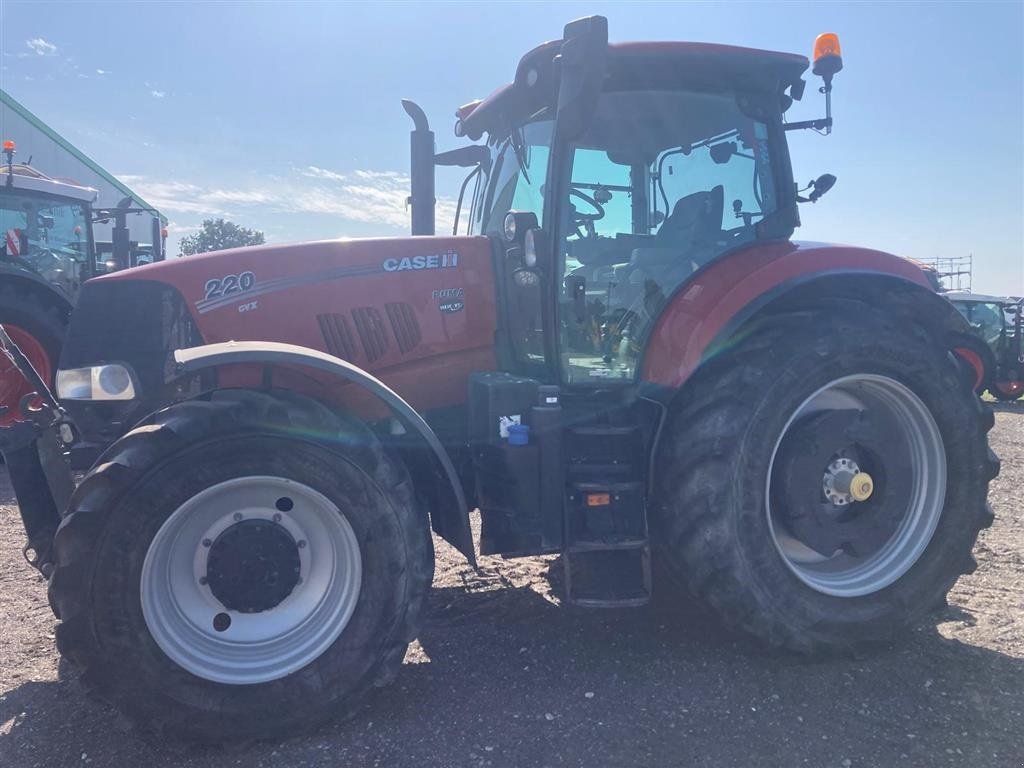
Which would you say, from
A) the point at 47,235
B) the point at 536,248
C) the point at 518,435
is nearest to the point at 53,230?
the point at 47,235

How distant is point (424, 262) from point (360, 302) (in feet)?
1.16

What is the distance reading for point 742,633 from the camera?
10.3ft

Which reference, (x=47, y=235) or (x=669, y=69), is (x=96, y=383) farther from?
(x=47, y=235)

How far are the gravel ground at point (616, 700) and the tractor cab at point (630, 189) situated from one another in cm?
121

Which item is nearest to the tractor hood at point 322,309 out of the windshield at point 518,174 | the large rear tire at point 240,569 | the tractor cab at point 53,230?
the windshield at point 518,174

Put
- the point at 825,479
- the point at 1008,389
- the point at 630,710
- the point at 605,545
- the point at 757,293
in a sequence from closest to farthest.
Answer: the point at 630,710 < the point at 605,545 < the point at 757,293 < the point at 825,479 < the point at 1008,389

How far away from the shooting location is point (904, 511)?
3.49m

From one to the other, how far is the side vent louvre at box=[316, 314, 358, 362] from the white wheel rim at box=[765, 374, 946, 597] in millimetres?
1969

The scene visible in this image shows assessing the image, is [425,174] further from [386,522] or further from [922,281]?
[922,281]

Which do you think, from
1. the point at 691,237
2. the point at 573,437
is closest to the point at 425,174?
the point at 691,237

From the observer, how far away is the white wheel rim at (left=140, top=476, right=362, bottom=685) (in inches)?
103

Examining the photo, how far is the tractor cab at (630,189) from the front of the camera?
11.2 ft

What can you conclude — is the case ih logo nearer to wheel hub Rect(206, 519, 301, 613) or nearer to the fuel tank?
the fuel tank

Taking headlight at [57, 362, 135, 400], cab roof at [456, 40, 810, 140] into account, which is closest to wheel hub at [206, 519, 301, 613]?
headlight at [57, 362, 135, 400]
